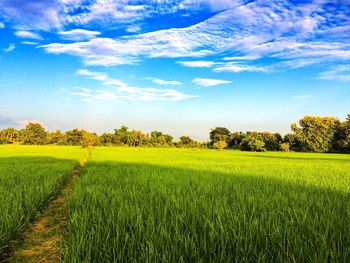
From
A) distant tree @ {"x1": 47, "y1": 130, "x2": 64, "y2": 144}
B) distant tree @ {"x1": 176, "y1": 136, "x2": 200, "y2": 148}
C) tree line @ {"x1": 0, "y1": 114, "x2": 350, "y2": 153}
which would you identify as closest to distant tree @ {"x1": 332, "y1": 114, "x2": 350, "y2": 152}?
tree line @ {"x1": 0, "y1": 114, "x2": 350, "y2": 153}

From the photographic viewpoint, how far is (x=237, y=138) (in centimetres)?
6600

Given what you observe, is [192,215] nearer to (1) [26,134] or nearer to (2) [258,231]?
(2) [258,231]

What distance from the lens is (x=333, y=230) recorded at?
2395 millimetres

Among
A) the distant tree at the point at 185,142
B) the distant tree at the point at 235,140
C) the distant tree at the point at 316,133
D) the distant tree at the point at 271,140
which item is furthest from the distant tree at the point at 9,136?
the distant tree at the point at 316,133

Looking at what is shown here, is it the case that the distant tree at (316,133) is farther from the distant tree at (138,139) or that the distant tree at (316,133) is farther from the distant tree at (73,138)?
the distant tree at (73,138)

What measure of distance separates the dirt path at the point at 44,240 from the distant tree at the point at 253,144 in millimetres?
54148

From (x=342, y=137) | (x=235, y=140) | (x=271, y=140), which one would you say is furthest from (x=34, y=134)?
(x=342, y=137)

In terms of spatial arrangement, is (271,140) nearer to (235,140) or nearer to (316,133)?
(316,133)

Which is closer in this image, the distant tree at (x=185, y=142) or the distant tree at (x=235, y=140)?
the distant tree at (x=235, y=140)

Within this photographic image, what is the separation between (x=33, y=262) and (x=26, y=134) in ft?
271

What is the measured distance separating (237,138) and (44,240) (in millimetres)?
65395

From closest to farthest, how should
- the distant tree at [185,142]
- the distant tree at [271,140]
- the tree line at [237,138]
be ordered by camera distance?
1. the tree line at [237,138]
2. the distant tree at [271,140]
3. the distant tree at [185,142]

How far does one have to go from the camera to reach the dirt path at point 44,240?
2537 millimetres

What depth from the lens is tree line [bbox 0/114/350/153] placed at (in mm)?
53656
